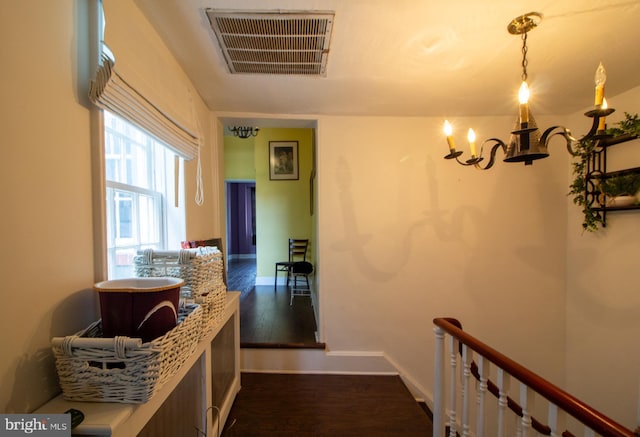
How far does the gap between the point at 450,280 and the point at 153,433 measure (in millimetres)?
2307

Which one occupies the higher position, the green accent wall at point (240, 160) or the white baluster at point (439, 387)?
the green accent wall at point (240, 160)

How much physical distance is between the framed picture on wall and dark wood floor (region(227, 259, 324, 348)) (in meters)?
1.97

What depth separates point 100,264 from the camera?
86 centimetres

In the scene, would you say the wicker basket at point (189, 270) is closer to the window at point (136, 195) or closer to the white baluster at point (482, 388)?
the window at point (136, 195)

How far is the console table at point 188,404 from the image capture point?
615 millimetres

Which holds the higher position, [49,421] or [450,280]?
[49,421]

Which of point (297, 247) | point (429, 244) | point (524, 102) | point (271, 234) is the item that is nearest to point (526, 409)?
point (524, 102)

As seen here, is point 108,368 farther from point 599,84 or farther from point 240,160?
point 240,160

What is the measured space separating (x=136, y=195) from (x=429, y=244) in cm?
225

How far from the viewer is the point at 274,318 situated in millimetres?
2746

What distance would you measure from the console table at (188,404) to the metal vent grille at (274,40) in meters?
1.51

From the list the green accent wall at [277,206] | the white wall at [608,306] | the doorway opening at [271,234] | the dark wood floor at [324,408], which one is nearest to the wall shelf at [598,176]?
the white wall at [608,306]

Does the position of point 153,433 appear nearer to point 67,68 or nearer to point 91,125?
point 91,125

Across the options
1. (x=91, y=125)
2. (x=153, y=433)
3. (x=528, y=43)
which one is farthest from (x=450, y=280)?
(x=91, y=125)
